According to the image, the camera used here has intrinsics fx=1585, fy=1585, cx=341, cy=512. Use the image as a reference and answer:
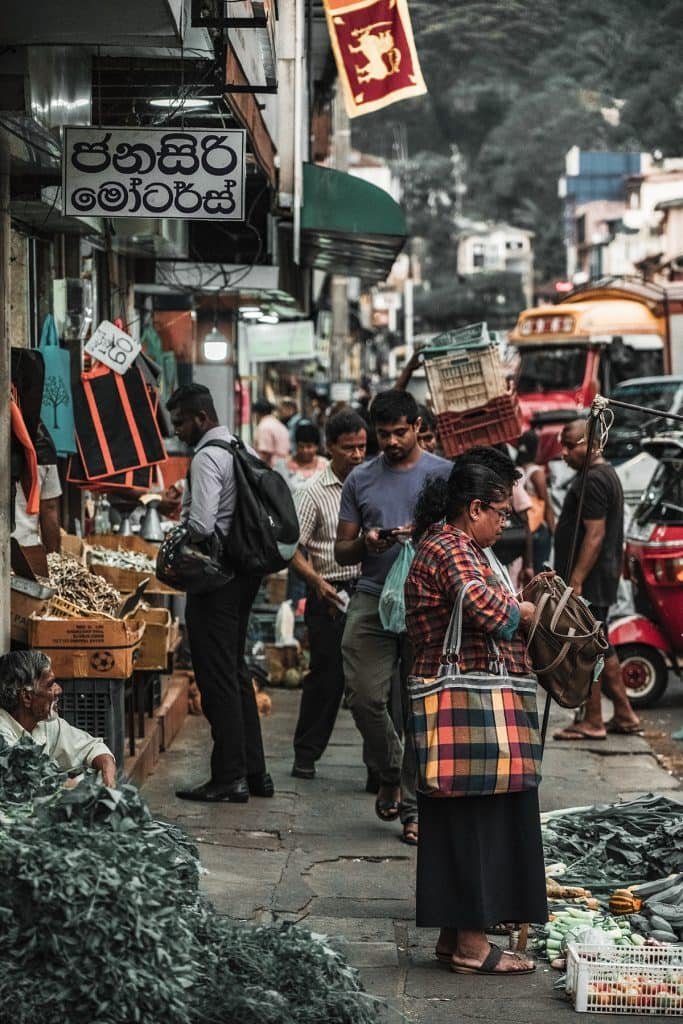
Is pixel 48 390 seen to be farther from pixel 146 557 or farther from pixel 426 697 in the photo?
pixel 426 697

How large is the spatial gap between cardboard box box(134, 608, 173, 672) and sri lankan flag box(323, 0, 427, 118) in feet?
16.5

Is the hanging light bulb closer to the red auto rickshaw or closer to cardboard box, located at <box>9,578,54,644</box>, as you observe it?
the red auto rickshaw

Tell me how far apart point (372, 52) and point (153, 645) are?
563 centimetres

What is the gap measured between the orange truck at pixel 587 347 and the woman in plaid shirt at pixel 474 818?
2441 centimetres

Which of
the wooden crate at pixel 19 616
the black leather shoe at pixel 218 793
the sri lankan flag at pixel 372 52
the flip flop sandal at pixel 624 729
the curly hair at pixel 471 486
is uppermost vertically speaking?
the sri lankan flag at pixel 372 52

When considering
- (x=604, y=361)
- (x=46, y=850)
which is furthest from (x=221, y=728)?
(x=604, y=361)

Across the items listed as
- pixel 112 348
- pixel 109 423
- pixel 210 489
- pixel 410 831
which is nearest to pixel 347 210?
pixel 112 348

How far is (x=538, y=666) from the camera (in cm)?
592

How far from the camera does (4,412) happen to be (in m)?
7.66

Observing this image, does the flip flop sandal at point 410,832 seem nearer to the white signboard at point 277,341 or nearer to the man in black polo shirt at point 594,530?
the man in black polo shirt at point 594,530

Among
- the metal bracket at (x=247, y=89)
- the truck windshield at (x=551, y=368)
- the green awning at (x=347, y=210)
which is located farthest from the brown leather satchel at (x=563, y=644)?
the truck windshield at (x=551, y=368)

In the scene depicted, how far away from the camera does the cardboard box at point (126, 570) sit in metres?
9.92

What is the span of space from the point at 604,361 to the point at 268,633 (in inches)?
743

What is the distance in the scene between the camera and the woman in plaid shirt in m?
5.87
